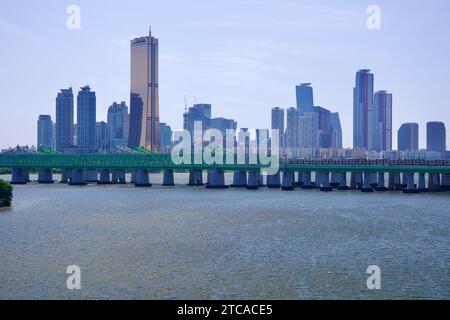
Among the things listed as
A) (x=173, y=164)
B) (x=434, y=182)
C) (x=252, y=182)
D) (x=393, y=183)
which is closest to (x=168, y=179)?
(x=173, y=164)

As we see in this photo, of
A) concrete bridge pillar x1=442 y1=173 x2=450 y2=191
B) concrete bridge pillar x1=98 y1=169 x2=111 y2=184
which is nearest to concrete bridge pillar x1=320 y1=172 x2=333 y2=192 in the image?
concrete bridge pillar x1=442 y1=173 x2=450 y2=191

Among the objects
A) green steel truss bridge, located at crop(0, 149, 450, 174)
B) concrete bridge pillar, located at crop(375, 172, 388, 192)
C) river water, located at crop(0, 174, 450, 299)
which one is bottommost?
river water, located at crop(0, 174, 450, 299)

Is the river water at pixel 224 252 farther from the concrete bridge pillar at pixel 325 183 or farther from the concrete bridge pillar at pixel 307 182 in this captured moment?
the concrete bridge pillar at pixel 307 182

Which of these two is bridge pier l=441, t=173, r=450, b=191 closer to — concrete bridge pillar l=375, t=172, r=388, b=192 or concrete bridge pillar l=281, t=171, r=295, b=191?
concrete bridge pillar l=375, t=172, r=388, b=192

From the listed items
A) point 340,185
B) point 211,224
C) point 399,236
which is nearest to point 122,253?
point 211,224

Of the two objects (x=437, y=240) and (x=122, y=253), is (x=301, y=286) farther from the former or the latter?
(x=437, y=240)

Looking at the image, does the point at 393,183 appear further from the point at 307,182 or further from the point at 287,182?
the point at 287,182
